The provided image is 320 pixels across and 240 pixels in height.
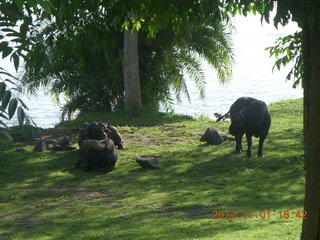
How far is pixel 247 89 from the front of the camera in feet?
120

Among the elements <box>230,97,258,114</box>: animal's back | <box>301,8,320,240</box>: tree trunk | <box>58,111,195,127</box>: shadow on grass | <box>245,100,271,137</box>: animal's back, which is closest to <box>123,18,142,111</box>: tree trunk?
<box>58,111,195,127</box>: shadow on grass

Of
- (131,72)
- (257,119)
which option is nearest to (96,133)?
(257,119)

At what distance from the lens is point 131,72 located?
784 inches

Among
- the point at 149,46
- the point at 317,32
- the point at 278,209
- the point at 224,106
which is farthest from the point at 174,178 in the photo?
the point at 224,106

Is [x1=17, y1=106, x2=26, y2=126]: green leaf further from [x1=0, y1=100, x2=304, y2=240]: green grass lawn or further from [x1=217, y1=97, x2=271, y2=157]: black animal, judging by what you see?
[x1=217, y1=97, x2=271, y2=157]: black animal

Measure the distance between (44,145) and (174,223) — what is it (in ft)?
22.0

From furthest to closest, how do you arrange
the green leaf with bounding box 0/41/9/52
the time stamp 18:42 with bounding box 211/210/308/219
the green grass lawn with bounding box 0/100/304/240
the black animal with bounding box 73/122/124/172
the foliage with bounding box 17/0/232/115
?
the foliage with bounding box 17/0/232/115
the black animal with bounding box 73/122/124/172
the time stamp 18:42 with bounding box 211/210/308/219
the green grass lawn with bounding box 0/100/304/240
the green leaf with bounding box 0/41/9/52

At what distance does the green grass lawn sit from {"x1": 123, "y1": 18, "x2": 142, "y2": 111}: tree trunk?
4.40 metres

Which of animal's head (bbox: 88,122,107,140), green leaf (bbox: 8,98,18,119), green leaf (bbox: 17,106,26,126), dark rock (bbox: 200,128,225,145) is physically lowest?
dark rock (bbox: 200,128,225,145)

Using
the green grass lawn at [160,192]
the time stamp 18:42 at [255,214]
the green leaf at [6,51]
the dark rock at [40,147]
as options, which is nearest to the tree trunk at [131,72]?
the green grass lawn at [160,192]

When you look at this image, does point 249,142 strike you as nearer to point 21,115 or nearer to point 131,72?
point 131,72

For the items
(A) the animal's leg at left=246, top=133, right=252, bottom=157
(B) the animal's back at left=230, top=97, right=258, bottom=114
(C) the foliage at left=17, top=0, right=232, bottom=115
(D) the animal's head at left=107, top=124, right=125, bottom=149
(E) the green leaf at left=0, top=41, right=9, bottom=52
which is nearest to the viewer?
(E) the green leaf at left=0, top=41, right=9, bottom=52

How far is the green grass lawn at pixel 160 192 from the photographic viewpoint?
7.72 metres

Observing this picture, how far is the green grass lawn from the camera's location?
25.3 ft
